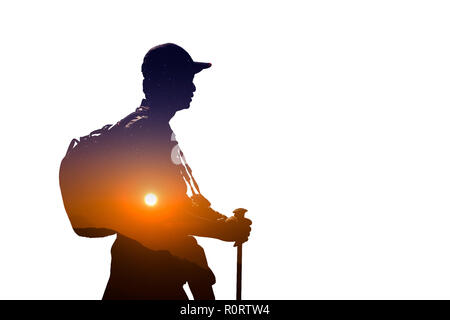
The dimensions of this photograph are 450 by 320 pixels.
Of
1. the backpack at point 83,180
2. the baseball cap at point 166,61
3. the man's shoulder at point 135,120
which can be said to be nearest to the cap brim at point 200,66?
the baseball cap at point 166,61

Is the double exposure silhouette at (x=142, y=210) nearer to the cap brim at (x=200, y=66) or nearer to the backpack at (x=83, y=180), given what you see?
the backpack at (x=83, y=180)

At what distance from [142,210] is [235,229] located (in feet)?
3.33

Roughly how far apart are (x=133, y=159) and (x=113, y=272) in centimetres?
125

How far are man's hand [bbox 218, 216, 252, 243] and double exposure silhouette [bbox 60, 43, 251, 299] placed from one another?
0.03 feet

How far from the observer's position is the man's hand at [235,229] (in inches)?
297

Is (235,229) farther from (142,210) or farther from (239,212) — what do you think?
(142,210)

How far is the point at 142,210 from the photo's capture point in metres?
7.37

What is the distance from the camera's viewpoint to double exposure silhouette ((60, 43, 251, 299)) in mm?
7414

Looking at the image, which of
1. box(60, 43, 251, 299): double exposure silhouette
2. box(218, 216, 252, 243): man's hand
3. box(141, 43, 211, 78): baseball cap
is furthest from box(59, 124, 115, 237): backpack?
box(218, 216, 252, 243): man's hand

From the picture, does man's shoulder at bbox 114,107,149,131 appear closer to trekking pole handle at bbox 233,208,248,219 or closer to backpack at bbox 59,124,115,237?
backpack at bbox 59,124,115,237

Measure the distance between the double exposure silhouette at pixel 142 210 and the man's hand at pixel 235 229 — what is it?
11 mm

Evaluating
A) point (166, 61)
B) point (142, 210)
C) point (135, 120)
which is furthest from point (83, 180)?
point (166, 61)
